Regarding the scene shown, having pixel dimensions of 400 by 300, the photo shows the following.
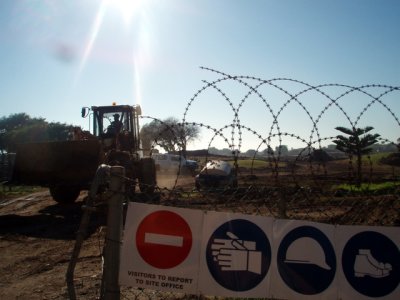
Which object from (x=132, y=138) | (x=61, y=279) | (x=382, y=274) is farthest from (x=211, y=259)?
(x=132, y=138)

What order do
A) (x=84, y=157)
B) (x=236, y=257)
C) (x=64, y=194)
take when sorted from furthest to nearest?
1. (x=64, y=194)
2. (x=84, y=157)
3. (x=236, y=257)

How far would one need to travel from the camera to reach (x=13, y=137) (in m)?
70.6

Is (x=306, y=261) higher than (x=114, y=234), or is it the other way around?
(x=114, y=234)

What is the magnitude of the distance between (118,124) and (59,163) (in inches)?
104

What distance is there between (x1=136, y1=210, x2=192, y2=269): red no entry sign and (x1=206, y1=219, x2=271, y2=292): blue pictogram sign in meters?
0.20

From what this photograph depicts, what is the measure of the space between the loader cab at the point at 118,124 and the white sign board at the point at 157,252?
11517 mm

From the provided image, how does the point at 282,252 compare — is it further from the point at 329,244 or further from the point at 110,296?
the point at 110,296

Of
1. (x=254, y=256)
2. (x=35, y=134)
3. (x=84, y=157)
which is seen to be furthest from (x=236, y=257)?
(x=35, y=134)

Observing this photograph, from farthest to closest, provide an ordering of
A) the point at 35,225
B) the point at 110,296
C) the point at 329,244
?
1. the point at 35,225
2. the point at 329,244
3. the point at 110,296

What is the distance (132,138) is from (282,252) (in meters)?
11.9

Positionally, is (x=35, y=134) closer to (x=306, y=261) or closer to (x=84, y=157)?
(x=84, y=157)

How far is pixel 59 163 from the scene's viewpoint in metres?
13.1

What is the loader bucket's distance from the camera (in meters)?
12.8

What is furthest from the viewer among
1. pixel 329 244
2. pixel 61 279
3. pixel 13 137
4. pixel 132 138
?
pixel 13 137
